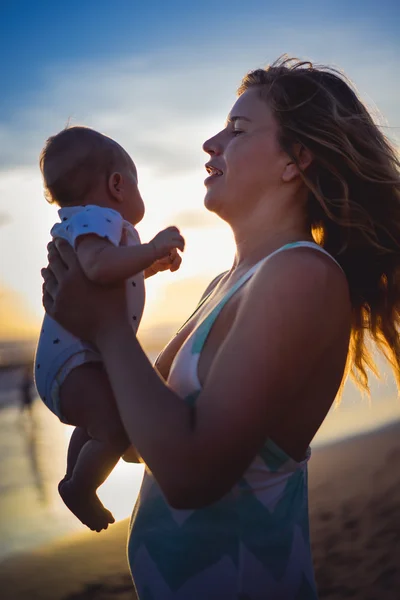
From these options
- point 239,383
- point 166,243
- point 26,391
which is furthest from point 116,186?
point 26,391

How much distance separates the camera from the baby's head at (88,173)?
8.39 ft

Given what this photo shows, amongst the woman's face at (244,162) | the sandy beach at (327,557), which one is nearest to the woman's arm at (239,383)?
the woman's face at (244,162)

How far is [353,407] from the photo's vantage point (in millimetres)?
12375

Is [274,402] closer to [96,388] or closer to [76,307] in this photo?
[76,307]

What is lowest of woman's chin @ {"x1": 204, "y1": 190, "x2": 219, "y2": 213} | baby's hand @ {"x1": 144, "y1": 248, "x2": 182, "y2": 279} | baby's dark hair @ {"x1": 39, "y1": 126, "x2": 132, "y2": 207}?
baby's hand @ {"x1": 144, "y1": 248, "x2": 182, "y2": 279}

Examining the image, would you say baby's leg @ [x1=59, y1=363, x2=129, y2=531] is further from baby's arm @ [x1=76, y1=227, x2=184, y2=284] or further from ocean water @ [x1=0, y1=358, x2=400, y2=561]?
ocean water @ [x1=0, y1=358, x2=400, y2=561]

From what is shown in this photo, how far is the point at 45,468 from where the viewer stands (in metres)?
8.62

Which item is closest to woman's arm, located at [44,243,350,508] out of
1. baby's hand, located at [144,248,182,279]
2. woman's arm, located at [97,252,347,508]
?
woman's arm, located at [97,252,347,508]

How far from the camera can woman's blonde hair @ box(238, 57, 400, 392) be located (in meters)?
2.15

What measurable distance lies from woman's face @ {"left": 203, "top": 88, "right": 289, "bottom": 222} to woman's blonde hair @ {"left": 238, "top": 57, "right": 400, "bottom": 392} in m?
0.05

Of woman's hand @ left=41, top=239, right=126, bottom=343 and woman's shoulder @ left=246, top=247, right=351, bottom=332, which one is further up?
woman's hand @ left=41, top=239, right=126, bottom=343

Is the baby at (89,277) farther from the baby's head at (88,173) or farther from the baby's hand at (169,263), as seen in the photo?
the baby's hand at (169,263)

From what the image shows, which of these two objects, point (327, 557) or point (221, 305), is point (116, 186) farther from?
point (327, 557)

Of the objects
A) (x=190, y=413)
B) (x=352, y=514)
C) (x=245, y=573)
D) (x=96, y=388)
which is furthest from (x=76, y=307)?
(x=352, y=514)
